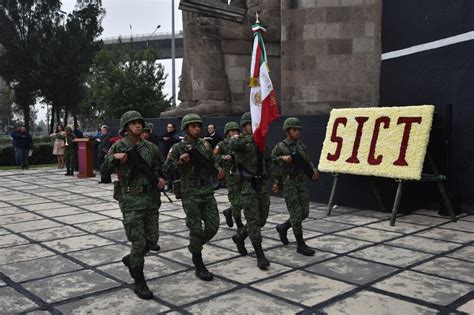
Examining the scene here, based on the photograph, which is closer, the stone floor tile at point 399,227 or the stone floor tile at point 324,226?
the stone floor tile at point 399,227

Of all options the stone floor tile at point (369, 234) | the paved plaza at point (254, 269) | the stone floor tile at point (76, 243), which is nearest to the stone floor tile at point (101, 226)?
the paved plaza at point (254, 269)

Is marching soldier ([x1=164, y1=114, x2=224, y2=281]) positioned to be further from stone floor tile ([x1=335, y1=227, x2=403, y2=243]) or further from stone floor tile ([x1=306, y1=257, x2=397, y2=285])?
stone floor tile ([x1=335, y1=227, x2=403, y2=243])

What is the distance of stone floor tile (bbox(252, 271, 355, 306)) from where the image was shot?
471 centimetres

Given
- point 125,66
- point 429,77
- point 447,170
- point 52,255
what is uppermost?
point 125,66

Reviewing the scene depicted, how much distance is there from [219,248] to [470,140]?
5081 millimetres

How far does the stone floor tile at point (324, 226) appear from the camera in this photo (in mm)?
7734

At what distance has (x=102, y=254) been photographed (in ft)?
20.9

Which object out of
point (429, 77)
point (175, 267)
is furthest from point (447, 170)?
point (175, 267)

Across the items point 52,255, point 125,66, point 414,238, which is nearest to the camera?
point 52,255

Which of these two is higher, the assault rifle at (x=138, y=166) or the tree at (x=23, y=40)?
the tree at (x=23, y=40)

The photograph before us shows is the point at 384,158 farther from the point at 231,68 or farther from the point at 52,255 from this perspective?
the point at 231,68

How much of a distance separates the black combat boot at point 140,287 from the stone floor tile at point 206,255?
1074mm

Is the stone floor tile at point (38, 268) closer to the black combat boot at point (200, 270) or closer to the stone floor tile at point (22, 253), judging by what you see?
the stone floor tile at point (22, 253)

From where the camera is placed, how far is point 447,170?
28.4ft
